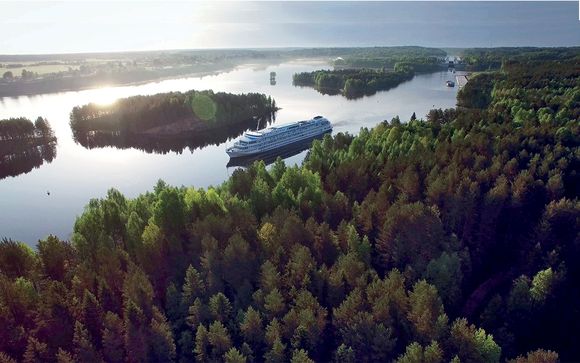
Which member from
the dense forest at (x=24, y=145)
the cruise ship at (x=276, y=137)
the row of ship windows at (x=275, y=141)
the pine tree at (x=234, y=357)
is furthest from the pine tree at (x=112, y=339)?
the dense forest at (x=24, y=145)

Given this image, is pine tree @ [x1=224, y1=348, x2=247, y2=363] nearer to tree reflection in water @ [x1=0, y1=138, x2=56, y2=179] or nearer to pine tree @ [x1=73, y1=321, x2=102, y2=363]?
pine tree @ [x1=73, y1=321, x2=102, y2=363]

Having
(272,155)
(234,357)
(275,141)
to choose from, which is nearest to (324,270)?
(234,357)

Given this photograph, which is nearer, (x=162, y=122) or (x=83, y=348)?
(x=83, y=348)

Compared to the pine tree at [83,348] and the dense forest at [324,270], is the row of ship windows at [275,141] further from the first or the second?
the pine tree at [83,348]

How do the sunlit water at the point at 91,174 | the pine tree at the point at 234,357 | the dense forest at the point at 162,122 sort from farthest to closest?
the dense forest at the point at 162,122 < the sunlit water at the point at 91,174 < the pine tree at the point at 234,357

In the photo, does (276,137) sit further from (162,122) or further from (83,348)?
(83,348)

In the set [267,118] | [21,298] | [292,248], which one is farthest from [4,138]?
[292,248]
